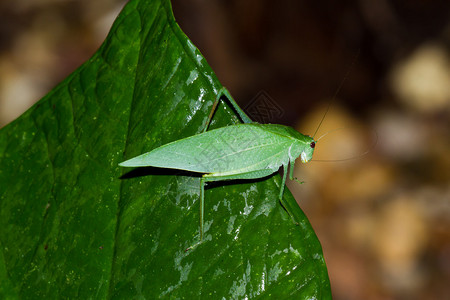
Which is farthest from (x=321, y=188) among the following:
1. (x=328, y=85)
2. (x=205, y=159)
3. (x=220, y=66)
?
(x=205, y=159)

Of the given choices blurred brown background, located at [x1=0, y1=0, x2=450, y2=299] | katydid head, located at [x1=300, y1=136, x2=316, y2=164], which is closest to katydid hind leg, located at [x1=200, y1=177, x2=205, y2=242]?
katydid head, located at [x1=300, y1=136, x2=316, y2=164]

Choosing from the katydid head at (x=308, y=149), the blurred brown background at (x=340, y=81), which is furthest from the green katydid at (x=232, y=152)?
the blurred brown background at (x=340, y=81)

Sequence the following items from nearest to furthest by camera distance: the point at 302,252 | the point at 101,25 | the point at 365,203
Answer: the point at 302,252 → the point at 365,203 → the point at 101,25

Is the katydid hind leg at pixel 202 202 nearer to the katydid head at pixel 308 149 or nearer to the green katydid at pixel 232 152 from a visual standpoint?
the green katydid at pixel 232 152

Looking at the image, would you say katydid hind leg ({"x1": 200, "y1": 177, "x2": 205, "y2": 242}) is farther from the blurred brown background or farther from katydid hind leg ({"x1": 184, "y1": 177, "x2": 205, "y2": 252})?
the blurred brown background

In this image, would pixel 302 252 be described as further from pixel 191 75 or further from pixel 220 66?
pixel 220 66
